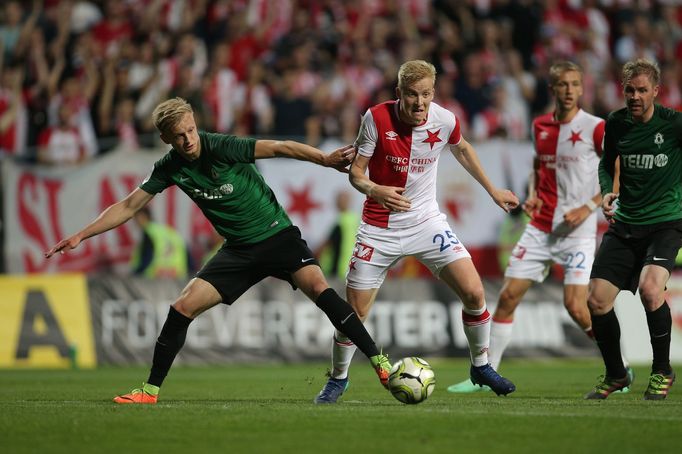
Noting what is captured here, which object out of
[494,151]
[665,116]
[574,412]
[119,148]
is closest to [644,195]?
[665,116]

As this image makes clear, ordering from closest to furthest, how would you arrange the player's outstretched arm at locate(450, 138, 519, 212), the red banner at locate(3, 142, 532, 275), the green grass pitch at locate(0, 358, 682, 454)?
the green grass pitch at locate(0, 358, 682, 454)
the player's outstretched arm at locate(450, 138, 519, 212)
the red banner at locate(3, 142, 532, 275)

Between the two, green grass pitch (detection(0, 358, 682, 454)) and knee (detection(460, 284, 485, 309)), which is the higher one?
knee (detection(460, 284, 485, 309))

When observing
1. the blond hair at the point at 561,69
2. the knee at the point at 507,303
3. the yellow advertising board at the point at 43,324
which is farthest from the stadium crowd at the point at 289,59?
the blond hair at the point at 561,69

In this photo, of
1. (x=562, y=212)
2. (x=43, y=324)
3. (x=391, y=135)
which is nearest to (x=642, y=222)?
(x=562, y=212)

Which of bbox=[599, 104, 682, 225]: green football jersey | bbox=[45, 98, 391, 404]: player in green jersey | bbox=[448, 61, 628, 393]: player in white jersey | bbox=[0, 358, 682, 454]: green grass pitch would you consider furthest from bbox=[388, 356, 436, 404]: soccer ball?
bbox=[448, 61, 628, 393]: player in white jersey

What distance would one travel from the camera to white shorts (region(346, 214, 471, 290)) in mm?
9094

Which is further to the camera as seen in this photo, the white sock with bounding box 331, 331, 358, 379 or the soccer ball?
the white sock with bounding box 331, 331, 358, 379

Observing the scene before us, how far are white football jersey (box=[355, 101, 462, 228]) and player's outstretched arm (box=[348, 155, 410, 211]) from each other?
0.13 meters

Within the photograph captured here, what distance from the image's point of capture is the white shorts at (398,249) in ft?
29.8

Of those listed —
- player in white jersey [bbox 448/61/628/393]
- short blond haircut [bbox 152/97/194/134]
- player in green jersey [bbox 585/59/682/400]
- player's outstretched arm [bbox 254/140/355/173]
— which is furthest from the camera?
player in white jersey [bbox 448/61/628/393]

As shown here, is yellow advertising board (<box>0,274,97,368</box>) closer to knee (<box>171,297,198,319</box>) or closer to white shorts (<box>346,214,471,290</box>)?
knee (<box>171,297,198,319</box>)

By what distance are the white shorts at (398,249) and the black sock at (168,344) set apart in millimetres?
1410

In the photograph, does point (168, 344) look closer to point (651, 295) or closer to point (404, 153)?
point (404, 153)

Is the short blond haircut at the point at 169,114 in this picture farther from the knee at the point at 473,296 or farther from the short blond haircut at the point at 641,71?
the short blond haircut at the point at 641,71
